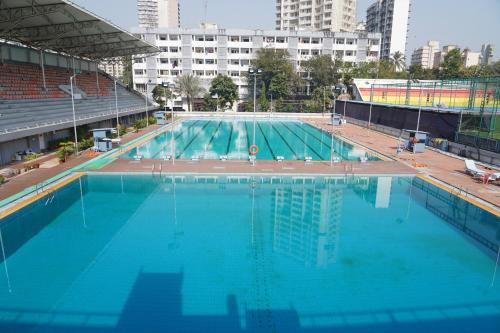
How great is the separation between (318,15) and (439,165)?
77216 mm

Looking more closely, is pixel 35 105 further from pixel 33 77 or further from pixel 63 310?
pixel 63 310

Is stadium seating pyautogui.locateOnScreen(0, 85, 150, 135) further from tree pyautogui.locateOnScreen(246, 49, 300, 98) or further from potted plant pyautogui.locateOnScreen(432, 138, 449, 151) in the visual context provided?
tree pyautogui.locateOnScreen(246, 49, 300, 98)

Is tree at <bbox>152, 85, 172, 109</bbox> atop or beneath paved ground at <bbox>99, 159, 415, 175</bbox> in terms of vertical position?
atop

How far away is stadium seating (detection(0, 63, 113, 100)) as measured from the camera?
21.0m

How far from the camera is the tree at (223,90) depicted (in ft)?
171

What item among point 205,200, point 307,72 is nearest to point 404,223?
point 205,200

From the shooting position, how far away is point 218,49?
5931 cm

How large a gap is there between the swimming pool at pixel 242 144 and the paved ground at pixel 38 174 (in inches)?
115

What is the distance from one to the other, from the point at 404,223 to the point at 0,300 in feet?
37.0

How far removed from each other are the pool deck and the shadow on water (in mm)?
7981

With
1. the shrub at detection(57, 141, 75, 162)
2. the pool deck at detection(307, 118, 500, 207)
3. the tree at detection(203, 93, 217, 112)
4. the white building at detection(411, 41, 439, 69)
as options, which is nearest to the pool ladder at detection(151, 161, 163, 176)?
the shrub at detection(57, 141, 75, 162)

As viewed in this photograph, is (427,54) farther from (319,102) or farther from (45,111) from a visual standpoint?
(45,111)

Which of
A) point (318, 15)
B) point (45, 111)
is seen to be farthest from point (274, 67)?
point (318, 15)

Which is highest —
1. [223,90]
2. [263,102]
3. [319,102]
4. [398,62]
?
[398,62]
